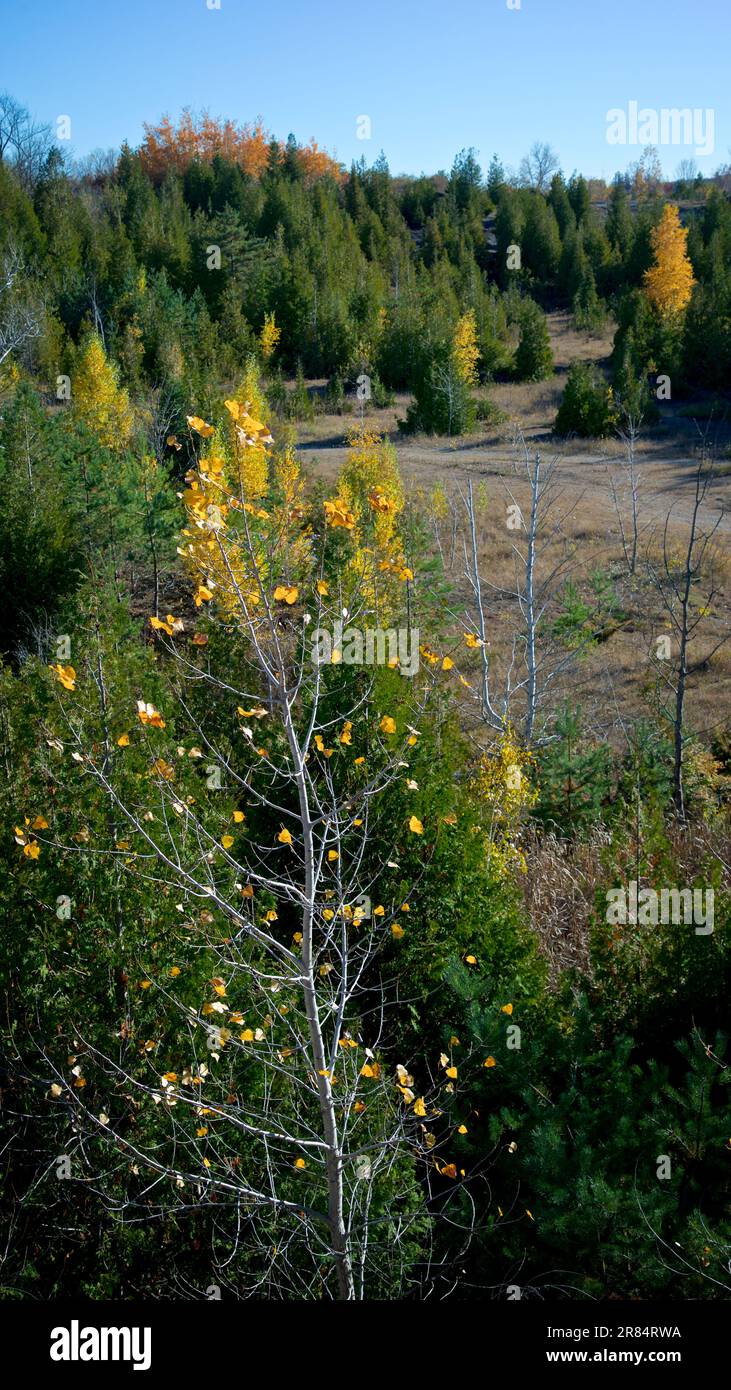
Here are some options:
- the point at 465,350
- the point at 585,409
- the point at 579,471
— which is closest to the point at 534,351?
the point at 465,350

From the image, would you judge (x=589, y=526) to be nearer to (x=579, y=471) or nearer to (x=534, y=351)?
(x=579, y=471)

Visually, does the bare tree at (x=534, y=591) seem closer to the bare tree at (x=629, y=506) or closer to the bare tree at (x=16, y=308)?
the bare tree at (x=629, y=506)

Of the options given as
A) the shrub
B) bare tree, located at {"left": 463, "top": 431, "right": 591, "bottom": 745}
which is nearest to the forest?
bare tree, located at {"left": 463, "top": 431, "right": 591, "bottom": 745}

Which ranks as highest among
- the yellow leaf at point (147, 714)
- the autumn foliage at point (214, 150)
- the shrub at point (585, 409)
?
the autumn foliage at point (214, 150)

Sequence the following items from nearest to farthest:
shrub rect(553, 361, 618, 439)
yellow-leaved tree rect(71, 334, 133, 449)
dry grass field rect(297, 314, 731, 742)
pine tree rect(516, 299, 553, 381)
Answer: dry grass field rect(297, 314, 731, 742)
yellow-leaved tree rect(71, 334, 133, 449)
shrub rect(553, 361, 618, 439)
pine tree rect(516, 299, 553, 381)

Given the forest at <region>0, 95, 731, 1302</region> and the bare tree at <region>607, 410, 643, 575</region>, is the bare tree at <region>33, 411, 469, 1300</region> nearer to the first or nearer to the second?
the forest at <region>0, 95, 731, 1302</region>

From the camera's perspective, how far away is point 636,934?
642 cm

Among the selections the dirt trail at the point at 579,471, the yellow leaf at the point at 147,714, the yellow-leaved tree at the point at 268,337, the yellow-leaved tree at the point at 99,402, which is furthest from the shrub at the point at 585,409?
the yellow leaf at the point at 147,714

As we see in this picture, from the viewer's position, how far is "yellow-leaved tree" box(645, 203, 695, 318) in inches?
1679

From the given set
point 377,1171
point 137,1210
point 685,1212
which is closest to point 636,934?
point 685,1212

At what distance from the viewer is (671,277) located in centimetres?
4325

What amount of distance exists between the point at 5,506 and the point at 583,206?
51.4 metres

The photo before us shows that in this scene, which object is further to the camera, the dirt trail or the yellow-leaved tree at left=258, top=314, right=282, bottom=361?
the yellow-leaved tree at left=258, top=314, right=282, bottom=361

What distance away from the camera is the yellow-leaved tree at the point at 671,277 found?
42656mm
